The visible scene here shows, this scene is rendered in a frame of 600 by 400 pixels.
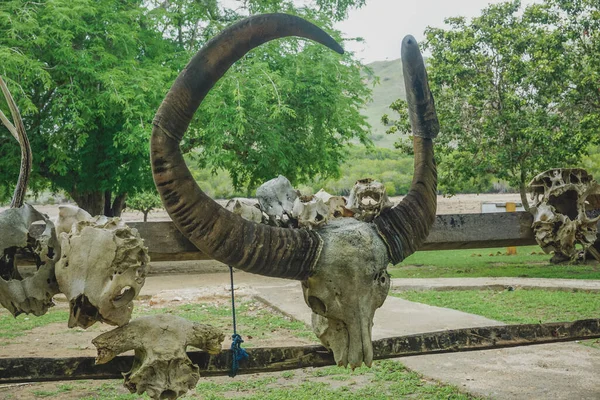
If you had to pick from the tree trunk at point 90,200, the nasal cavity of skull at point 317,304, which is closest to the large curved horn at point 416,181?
the nasal cavity of skull at point 317,304

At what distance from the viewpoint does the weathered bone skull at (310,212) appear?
7.41 ft

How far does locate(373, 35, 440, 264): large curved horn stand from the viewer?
234 cm

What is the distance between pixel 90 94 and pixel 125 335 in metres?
10.8

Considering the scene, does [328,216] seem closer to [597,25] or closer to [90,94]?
[90,94]

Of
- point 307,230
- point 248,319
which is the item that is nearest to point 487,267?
point 248,319

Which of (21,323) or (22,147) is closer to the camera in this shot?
(22,147)

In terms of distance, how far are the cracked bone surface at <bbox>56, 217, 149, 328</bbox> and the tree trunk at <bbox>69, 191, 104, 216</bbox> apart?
13.1 m

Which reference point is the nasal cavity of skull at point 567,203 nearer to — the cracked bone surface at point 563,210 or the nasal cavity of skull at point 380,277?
the cracked bone surface at point 563,210

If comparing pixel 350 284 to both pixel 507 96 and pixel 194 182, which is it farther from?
pixel 507 96

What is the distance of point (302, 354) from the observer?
258 cm

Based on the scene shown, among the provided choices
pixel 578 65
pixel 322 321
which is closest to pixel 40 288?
pixel 322 321

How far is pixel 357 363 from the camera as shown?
2.21 m

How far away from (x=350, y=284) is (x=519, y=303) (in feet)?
21.9

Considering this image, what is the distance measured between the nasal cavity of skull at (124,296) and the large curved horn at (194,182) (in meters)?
0.31
